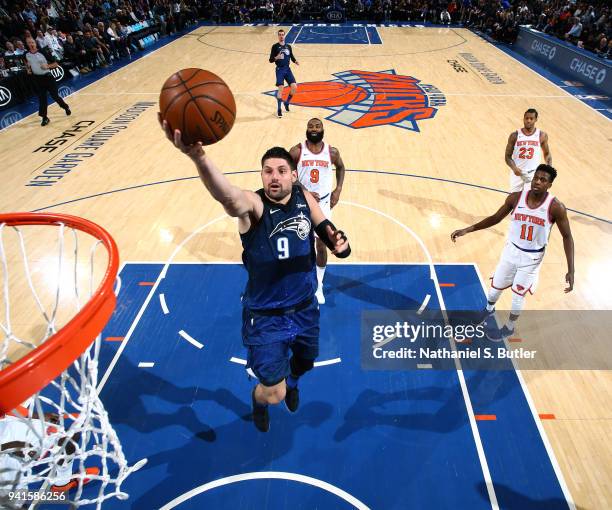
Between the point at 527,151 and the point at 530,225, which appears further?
the point at 527,151

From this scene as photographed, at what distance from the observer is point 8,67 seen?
43.0 ft

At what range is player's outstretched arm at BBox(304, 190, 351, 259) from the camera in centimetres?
287

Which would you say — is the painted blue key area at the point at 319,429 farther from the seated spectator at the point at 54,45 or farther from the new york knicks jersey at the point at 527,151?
the seated spectator at the point at 54,45

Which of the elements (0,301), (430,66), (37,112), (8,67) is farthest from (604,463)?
(8,67)

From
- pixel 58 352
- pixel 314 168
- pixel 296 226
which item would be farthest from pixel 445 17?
pixel 58 352

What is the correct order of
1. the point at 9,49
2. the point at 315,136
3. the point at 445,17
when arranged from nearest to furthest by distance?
the point at 315,136 → the point at 9,49 → the point at 445,17

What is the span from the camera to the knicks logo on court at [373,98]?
37.0 ft

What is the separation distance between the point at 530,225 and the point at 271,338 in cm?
254

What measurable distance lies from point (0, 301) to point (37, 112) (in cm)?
845

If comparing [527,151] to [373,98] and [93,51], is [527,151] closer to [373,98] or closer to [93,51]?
[373,98]

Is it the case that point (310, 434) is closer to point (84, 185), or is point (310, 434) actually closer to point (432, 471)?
point (432, 471)

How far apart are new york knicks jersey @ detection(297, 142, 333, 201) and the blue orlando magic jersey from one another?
1.83 m

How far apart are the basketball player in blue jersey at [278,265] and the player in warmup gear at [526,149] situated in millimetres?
3913

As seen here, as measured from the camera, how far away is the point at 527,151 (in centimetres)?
597
